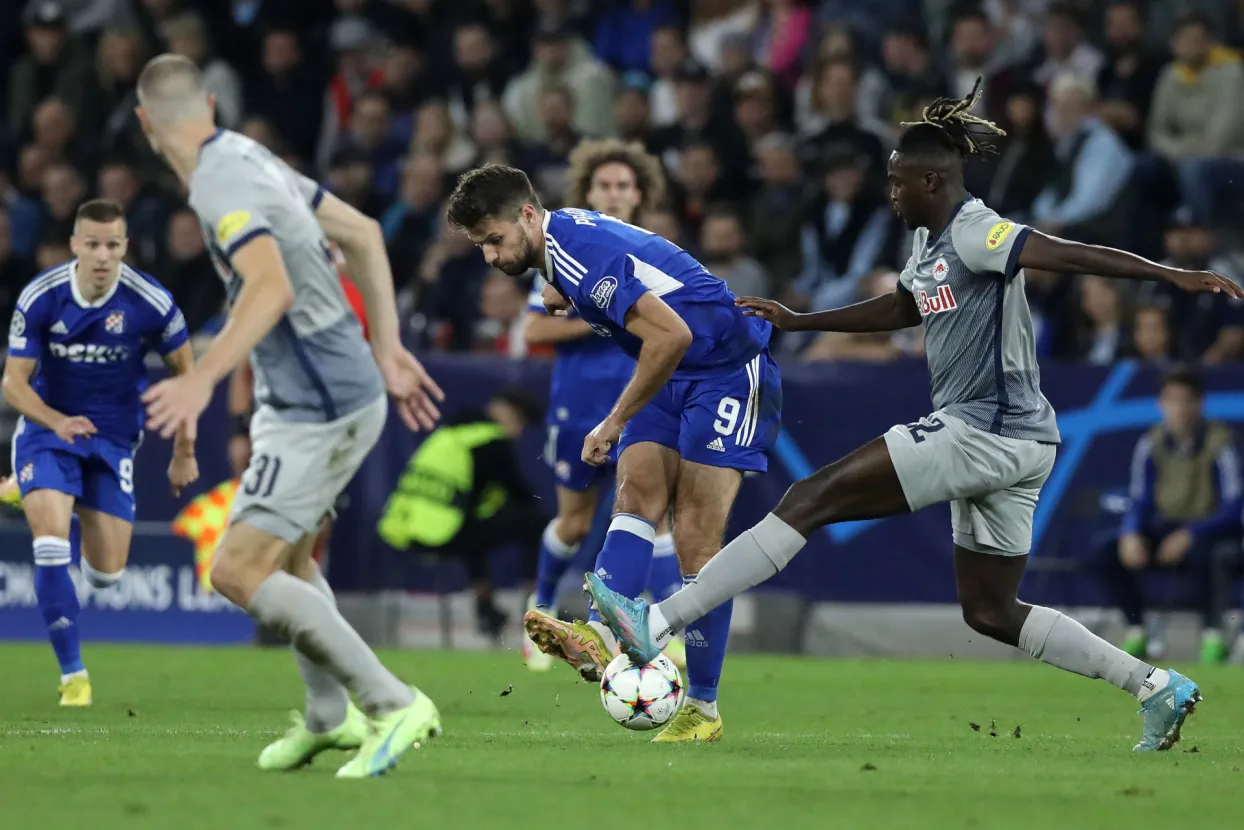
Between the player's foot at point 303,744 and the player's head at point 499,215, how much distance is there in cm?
179

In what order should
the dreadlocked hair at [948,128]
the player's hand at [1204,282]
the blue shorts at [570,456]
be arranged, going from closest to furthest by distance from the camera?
the player's hand at [1204,282]
the dreadlocked hair at [948,128]
the blue shorts at [570,456]

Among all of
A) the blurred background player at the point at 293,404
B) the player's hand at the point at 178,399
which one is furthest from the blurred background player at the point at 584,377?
the player's hand at the point at 178,399

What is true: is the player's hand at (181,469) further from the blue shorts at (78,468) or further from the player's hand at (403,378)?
the player's hand at (403,378)

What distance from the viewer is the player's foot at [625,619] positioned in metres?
6.74

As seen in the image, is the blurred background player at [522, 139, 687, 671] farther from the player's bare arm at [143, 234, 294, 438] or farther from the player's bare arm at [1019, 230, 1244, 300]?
the player's bare arm at [143, 234, 294, 438]

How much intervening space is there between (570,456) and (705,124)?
665cm

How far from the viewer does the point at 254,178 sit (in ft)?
19.6

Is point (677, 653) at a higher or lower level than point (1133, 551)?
lower

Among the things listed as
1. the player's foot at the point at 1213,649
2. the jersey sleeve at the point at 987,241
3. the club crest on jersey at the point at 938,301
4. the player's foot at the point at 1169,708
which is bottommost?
the player's foot at the point at 1213,649

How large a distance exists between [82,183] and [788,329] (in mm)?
12453

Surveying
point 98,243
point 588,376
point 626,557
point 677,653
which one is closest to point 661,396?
point 626,557

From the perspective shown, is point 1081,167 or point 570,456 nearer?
point 570,456

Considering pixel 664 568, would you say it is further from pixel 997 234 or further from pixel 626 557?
pixel 997 234

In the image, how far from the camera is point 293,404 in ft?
20.0
